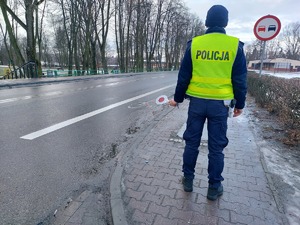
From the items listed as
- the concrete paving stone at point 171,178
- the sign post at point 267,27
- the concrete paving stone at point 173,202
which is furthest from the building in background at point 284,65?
A: the concrete paving stone at point 173,202

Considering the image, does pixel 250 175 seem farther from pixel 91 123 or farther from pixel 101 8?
pixel 101 8

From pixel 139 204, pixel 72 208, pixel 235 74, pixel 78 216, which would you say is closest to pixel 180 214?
pixel 139 204

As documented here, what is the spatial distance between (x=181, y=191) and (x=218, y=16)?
2.15 m

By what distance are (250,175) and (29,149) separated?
3.85m

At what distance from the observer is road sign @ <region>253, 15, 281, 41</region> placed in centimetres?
685

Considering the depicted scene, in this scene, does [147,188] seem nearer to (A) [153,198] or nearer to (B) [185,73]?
(A) [153,198]

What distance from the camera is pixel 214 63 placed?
101 inches

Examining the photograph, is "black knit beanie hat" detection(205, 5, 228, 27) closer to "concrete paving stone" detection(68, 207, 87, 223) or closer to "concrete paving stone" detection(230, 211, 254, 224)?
"concrete paving stone" detection(230, 211, 254, 224)

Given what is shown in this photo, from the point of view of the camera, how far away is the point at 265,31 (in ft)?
23.1

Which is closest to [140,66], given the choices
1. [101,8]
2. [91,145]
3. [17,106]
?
[101,8]

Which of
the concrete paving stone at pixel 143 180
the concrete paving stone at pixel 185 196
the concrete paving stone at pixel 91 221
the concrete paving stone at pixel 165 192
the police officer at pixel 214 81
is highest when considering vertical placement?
the police officer at pixel 214 81

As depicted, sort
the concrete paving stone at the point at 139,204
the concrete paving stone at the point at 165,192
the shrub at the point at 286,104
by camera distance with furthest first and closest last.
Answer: the shrub at the point at 286,104 → the concrete paving stone at the point at 165,192 → the concrete paving stone at the point at 139,204

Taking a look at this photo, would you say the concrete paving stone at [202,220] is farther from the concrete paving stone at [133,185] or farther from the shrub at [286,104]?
the shrub at [286,104]

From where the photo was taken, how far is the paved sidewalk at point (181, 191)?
2.50 meters
